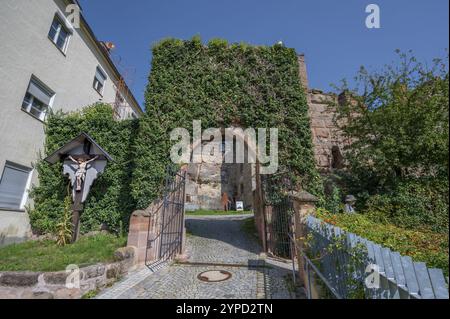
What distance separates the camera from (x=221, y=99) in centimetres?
810

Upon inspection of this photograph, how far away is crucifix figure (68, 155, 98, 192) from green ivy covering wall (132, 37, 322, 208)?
1.33 m

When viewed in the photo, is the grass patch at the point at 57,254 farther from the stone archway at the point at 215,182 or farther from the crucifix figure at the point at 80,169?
the stone archway at the point at 215,182

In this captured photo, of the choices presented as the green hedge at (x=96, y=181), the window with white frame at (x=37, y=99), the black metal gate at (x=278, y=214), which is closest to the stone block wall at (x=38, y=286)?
the green hedge at (x=96, y=181)

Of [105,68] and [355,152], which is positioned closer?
[355,152]

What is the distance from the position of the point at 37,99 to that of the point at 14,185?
309 cm

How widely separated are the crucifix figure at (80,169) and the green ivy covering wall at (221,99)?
4.38ft

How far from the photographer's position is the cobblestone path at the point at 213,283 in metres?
4.07

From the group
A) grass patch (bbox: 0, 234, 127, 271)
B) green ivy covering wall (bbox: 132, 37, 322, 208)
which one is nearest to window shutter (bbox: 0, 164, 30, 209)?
grass patch (bbox: 0, 234, 127, 271)

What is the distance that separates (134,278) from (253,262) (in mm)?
2851

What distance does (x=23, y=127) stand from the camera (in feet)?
25.0

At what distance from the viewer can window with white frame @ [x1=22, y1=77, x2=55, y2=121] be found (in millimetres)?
7914
